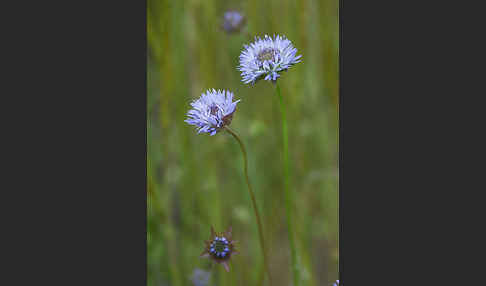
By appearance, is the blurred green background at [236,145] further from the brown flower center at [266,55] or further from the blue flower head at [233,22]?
the brown flower center at [266,55]

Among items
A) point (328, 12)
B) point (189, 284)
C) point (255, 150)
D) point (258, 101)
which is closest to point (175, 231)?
point (189, 284)

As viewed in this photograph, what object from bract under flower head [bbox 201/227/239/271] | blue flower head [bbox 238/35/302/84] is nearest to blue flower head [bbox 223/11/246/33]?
blue flower head [bbox 238/35/302/84]

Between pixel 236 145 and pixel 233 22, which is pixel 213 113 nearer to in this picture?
pixel 233 22

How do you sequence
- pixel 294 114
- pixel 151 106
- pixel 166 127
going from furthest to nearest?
1. pixel 294 114
2. pixel 166 127
3. pixel 151 106

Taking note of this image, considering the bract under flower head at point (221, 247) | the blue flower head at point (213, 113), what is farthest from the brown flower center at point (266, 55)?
the bract under flower head at point (221, 247)

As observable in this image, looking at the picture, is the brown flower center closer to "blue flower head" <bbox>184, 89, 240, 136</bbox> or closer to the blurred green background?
"blue flower head" <bbox>184, 89, 240, 136</bbox>

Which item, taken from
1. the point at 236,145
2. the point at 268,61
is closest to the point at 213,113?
the point at 268,61

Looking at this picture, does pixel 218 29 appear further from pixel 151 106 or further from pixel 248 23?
pixel 151 106
